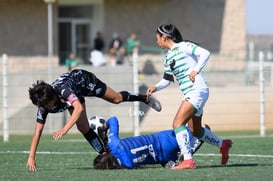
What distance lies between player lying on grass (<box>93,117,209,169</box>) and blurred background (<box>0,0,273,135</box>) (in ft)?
29.0

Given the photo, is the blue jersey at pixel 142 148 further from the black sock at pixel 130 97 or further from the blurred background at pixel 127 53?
the blurred background at pixel 127 53

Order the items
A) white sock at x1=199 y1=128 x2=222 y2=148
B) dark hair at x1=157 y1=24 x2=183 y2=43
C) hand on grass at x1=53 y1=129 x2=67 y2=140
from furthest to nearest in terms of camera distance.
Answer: white sock at x1=199 y1=128 x2=222 y2=148, dark hair at x1=157 y1=24 x2=183 y2=43, hand on grass at x1=53 y1=129 x2=67 y2=140

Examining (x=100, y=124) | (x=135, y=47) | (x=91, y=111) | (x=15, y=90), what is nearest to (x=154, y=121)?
(x=91, y=111)

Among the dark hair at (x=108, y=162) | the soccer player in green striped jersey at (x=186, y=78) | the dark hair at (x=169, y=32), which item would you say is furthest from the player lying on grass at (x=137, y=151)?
the dark hair at (x=169, y=32)

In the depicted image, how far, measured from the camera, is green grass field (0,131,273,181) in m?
11.2

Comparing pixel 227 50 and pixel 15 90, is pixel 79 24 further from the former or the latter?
pixel 15 90

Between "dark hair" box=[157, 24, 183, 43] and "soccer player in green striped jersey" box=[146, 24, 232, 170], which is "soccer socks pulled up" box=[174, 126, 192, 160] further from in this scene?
"dark hair" box=[157, 24, 183, 43]

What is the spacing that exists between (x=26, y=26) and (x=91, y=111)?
26.1 feet

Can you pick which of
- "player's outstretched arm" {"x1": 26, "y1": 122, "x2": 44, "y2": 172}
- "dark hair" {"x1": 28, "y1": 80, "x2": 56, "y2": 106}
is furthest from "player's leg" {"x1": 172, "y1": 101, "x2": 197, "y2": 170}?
"player's outstretched arm" {"x1": 26, "y1": 122, "x2": 44, "y2": 172}

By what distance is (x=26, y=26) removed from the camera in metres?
33.0

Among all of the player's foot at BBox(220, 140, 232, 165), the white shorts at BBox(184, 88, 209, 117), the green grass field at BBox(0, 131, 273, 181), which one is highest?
the white shorts at BBox(184, 88, 209, 117)

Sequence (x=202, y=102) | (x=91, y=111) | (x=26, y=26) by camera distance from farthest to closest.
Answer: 1. (x=26, y=26)
2. (x=91, y=111)
3. (x=202, y=102)

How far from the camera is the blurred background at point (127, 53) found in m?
26.2

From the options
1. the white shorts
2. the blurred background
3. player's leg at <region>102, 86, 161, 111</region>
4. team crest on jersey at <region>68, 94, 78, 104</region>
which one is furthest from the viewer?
the blurred background
